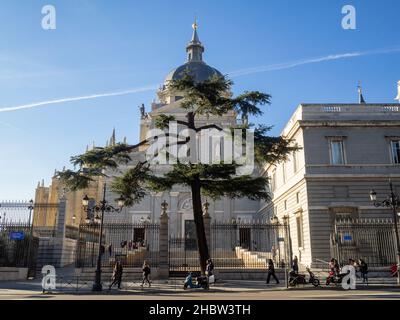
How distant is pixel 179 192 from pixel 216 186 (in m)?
25.8

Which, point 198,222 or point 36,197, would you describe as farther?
point 36,197

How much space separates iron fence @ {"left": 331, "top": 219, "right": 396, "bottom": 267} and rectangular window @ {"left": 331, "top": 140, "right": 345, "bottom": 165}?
660cm

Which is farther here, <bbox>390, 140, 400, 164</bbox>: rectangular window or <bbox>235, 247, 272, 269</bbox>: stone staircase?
<bbox>390, 140, 400, 164</bbox>: rectangular window

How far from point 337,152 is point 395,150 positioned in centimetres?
434

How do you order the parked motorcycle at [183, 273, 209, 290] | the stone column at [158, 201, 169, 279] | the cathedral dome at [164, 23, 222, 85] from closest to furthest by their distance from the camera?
the parked motorcycle at [183, 273, 209, 290] < the stone column at [158, 201, 169, 279] < the cathedral dome at [164, 23, 222, 85]

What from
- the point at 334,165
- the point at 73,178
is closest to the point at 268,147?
the point at 73,178

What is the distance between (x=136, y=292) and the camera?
55.3 ft

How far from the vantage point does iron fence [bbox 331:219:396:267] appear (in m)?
24.3

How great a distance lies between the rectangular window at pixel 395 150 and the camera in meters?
29.7

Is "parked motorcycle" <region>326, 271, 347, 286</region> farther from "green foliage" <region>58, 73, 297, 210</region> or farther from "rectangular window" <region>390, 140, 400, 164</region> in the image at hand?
"rectangular window" <region>390, 140, 400, 164</region>

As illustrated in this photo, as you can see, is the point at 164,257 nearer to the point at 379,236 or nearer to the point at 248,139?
the point at 248,139

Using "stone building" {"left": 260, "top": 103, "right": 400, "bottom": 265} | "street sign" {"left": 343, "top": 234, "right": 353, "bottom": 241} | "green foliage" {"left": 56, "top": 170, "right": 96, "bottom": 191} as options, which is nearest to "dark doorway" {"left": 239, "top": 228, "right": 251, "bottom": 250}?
"stone building" {"left": 260, "top": 103, "right": 400, "bottom": 265}

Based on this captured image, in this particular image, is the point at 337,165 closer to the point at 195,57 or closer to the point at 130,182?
the point at 130,182
